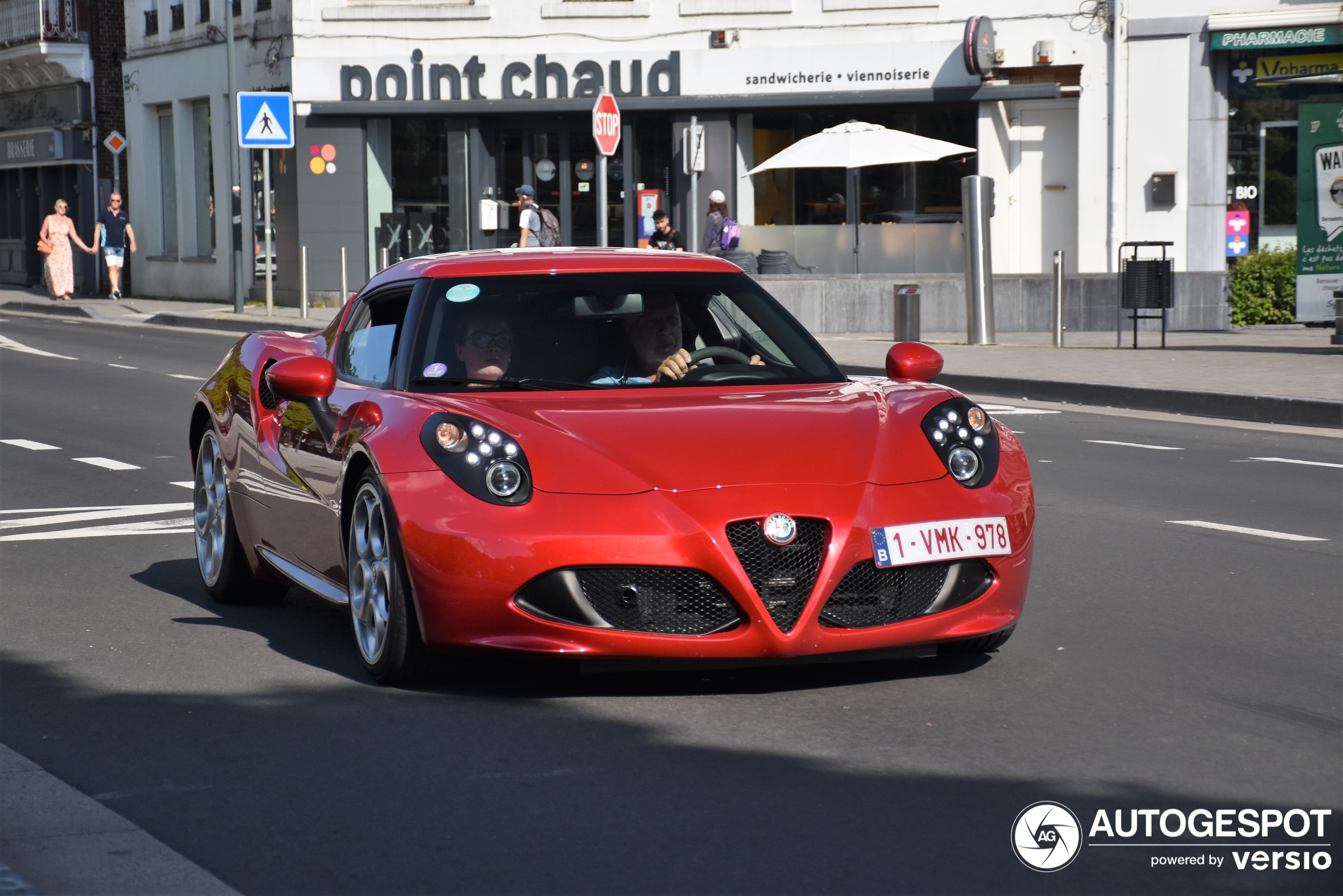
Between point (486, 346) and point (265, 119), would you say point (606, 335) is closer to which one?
point (486, 346)

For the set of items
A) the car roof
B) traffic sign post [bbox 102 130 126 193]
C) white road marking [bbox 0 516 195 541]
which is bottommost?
white road marking [bbox 0 516 195 541]

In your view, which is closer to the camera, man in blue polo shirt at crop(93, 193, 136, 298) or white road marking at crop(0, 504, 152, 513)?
white road marking at crop(0, 504, 152, 513)

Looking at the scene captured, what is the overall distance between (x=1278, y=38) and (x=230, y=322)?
1585 cm

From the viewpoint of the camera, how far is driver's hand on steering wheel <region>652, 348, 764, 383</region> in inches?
243

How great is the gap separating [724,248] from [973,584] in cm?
2089

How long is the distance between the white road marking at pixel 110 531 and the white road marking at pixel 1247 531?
15.4 ft

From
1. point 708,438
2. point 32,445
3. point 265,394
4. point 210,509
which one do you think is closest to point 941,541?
point 708,438

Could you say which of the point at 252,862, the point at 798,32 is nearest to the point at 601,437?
the point at 252,862

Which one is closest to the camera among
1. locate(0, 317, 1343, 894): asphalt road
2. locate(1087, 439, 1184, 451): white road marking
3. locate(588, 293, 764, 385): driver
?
locate(0, 317, 1343, 894): asphalt road

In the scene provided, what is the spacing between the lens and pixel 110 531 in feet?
29.4

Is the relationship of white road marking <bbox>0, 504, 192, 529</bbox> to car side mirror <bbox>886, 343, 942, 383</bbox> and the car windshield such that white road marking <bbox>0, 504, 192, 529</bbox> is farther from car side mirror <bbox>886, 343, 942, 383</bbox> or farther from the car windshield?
car side mirror <bbox>886, 343, 942, 383</bbox>

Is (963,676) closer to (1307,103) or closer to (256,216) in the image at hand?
(1307,103)

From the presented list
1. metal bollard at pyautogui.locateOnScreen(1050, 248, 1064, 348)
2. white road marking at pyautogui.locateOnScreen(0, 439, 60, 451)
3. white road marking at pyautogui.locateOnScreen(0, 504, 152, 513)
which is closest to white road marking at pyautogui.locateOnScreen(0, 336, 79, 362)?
white road marking at pyautogui.locateOnScreen(0, 439, 60, 451)

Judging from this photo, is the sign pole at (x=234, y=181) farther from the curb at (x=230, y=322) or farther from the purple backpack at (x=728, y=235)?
the purple backpack at (x=728, y=235)
